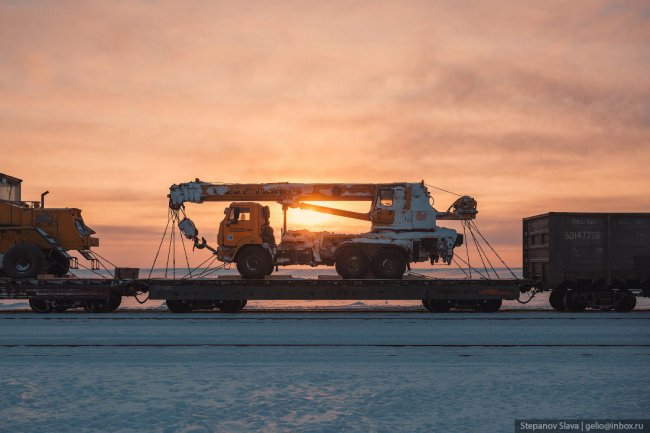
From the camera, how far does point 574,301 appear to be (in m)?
20.0

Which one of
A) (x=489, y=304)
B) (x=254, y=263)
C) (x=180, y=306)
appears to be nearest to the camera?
(x=180, y=306)

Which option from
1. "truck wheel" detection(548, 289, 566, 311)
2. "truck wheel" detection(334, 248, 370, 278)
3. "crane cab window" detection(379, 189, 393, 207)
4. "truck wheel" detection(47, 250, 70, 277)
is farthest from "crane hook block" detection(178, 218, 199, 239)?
"truck wheel" detection(548, 289, 566, 311)

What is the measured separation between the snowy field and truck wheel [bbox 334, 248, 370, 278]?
375cm

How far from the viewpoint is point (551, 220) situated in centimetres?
2009

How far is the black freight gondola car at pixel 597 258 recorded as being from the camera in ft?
65.4

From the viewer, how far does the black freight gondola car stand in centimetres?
1994

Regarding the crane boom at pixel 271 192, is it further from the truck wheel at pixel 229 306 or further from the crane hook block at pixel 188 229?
the truck wheel at pixel 229 306

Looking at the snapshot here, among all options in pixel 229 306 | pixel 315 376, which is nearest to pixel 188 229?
pixel 229 306

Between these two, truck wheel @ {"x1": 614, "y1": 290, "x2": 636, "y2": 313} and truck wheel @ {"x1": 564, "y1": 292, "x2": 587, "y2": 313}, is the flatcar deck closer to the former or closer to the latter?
truck wheel @ {"x1": 564, "y1": 292, "x2": 587, "y2": 313}

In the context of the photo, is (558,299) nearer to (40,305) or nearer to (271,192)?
(271,192)

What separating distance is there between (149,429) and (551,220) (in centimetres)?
1632

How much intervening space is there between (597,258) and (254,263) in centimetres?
1093

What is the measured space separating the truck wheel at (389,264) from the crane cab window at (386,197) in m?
1.54

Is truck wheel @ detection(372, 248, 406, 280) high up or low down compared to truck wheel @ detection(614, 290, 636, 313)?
up
